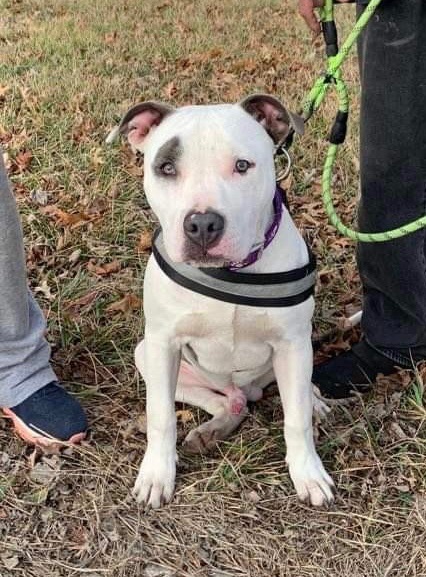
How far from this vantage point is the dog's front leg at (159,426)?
9.55ft

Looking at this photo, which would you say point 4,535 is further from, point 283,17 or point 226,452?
point 283,17

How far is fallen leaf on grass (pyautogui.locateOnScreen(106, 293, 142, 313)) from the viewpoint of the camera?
4047mm

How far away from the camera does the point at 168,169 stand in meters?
2.53

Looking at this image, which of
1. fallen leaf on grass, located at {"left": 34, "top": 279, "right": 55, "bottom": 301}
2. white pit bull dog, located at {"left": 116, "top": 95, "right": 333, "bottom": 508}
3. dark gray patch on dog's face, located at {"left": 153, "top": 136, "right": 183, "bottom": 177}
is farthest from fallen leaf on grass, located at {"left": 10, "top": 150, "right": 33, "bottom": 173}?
dark gray patch on dog's face, located at {"left": 153, "top": 136, "right": 183, "bottom": 177}

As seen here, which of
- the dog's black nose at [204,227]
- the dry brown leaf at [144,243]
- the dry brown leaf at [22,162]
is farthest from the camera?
the dry brown leaf at [22,162]

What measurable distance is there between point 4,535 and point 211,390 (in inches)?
39.7

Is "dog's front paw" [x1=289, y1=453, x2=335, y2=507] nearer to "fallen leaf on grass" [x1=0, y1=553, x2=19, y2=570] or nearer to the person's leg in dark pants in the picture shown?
the person's leg in dark pants

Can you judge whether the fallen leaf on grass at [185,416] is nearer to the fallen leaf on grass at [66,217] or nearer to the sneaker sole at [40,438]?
the sneaker sole at [40,438]

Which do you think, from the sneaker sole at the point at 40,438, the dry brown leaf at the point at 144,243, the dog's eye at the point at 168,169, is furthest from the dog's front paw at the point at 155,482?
the dry brown leaf at the point at 144,243

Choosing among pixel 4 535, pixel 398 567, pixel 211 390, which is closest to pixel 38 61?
pixel 211 390

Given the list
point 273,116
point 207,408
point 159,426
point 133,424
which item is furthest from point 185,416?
point 273,116

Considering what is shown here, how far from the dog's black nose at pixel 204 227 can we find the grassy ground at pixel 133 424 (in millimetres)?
1041

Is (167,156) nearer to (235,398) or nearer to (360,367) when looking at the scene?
(235,398)

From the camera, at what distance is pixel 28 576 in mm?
2699
